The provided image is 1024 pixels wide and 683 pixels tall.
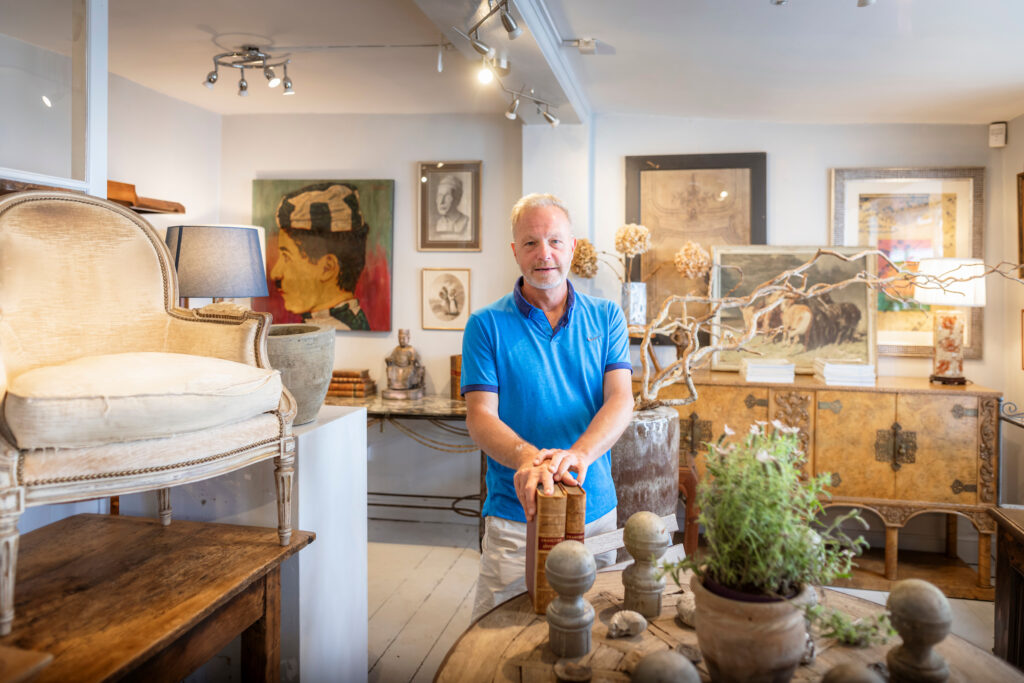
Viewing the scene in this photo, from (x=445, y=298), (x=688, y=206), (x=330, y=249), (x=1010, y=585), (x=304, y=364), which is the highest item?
(x=688, y=206)

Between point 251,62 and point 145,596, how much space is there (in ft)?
9.39

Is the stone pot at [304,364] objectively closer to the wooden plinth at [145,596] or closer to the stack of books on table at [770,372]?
the wooden plinth at [145,596]

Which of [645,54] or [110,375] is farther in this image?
[645,54]

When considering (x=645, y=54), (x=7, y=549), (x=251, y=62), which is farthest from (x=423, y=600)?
(x=251, y=62)

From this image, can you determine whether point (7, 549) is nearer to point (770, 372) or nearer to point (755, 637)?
point (755, 637)

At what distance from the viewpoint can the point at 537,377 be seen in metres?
1.92

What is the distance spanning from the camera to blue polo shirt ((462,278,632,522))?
6.29ft

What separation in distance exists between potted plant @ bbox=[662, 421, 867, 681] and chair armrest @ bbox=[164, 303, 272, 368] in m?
1.32

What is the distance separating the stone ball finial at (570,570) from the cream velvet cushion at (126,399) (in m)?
0.89

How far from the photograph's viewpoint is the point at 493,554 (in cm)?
190

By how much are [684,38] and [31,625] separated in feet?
9.25

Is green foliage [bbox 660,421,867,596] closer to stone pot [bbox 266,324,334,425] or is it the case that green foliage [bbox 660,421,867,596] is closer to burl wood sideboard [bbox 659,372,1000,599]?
stone pot [bbox 266,324,334,425]

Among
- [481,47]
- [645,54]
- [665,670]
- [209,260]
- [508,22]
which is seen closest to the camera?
[665,670]

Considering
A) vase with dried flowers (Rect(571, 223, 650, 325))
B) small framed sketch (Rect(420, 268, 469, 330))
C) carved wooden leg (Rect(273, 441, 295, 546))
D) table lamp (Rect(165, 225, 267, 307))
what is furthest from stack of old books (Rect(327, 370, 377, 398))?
carved wooden leg (Rect(273, 441, 295, 546))
